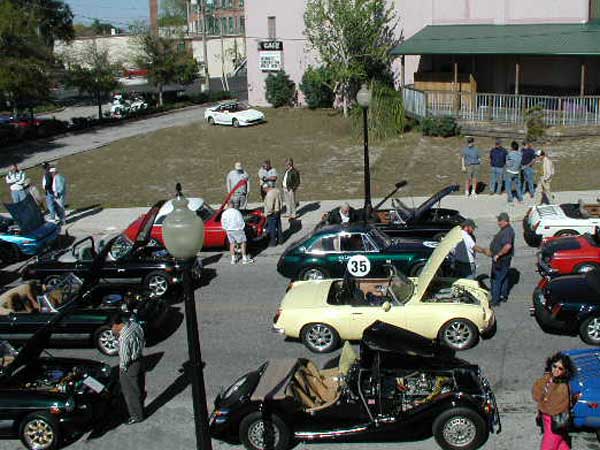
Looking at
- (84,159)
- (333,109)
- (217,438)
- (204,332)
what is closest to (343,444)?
(217,438)

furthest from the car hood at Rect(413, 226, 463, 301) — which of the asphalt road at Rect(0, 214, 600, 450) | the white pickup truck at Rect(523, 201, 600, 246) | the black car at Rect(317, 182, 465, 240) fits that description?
Result: the white pickup truck at Rect(523, 201, 600, 246)

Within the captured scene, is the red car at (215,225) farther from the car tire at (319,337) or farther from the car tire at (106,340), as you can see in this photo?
the car tire at (319,337)

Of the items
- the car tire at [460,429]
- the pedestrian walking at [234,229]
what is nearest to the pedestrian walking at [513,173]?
the pedestrian walking at [234,229]

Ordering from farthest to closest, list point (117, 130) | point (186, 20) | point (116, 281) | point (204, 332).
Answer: point (186, 20), point (117, 130), point (116, 281), point (204, 332)

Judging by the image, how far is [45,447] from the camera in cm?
982

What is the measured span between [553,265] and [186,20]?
101165 millimetres

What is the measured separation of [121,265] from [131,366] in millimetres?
5051

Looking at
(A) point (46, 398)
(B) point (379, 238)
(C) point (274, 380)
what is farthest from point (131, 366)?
(B) point (379, 238)

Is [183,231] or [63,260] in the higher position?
[183,231]

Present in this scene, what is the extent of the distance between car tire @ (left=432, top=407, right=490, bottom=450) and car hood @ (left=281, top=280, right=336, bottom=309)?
348cm

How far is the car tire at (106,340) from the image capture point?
12.5 m

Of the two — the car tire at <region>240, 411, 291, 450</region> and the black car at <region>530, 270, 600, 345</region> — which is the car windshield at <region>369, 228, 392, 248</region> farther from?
the car tire at <region>240, 411, 291, 450</region>

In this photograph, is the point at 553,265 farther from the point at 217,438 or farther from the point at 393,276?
the point at 217,438

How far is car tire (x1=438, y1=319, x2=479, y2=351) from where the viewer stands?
1168 cm
